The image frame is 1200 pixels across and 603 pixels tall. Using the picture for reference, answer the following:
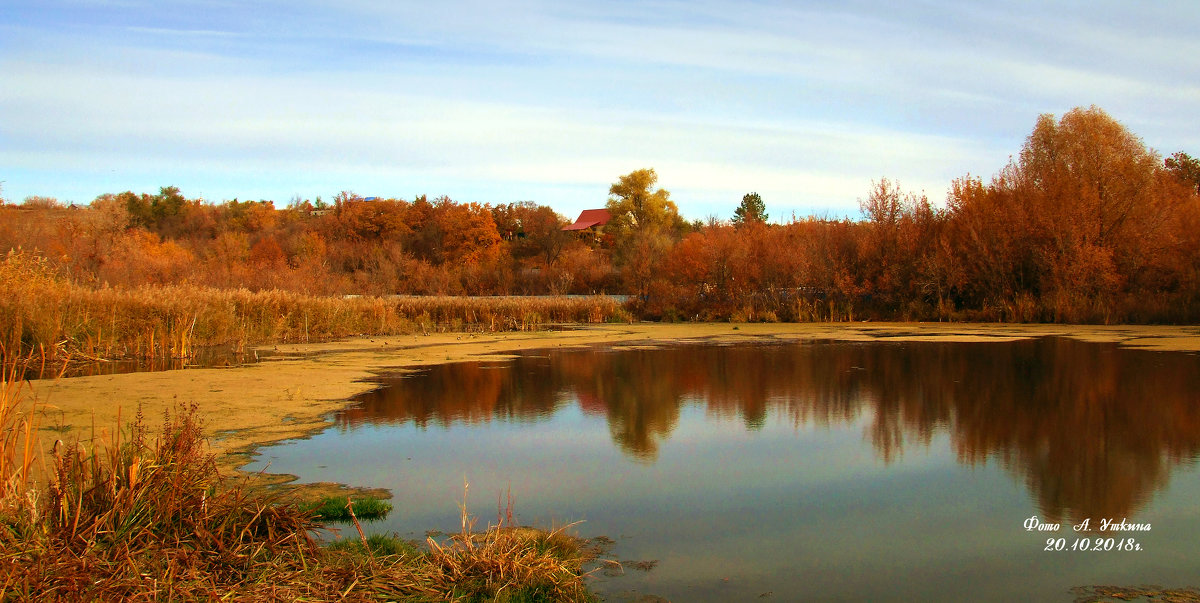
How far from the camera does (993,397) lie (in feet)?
37.4

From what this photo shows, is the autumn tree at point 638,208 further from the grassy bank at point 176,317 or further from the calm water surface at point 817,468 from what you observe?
the calm water surface at point 817,468

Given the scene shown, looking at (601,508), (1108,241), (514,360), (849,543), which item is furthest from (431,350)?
(1108,241)

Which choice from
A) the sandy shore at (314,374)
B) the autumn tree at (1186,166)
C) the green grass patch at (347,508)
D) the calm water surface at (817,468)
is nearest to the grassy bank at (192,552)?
the sandy shore at (314,374)

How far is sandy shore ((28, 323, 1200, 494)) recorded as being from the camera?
9812 mm

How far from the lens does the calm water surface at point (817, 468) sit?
17.1 ft

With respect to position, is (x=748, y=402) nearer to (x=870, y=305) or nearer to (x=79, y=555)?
(x=79, y=555)

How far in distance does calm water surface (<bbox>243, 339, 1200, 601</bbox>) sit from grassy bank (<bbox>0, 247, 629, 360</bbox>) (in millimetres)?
7328

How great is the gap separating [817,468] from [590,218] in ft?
286

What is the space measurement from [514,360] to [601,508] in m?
10.8

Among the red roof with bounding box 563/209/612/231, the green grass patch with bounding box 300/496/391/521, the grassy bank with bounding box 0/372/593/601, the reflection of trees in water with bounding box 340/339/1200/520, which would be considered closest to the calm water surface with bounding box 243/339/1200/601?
the reflection of trees in water with bounding box 340/339/1200/520

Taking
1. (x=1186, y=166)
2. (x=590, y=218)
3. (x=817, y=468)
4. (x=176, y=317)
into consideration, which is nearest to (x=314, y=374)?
(x=176, y=317)

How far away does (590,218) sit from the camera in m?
94.2

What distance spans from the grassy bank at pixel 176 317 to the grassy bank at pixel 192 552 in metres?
9.50

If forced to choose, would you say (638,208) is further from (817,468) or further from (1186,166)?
(817,468)
